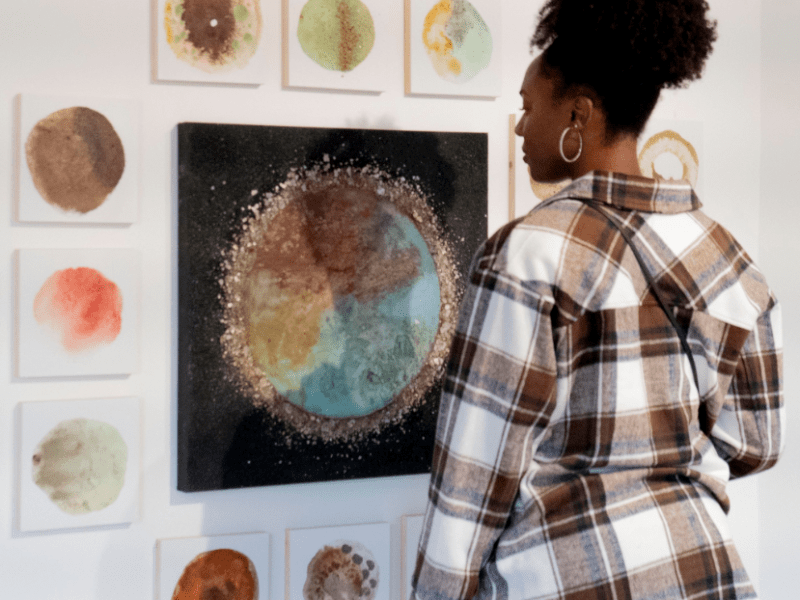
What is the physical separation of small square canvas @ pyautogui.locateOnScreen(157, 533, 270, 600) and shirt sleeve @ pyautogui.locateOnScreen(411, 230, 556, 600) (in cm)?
70

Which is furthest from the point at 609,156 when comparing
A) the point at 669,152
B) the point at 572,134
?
the point at 669,152

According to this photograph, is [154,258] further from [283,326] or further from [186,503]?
[186,503]

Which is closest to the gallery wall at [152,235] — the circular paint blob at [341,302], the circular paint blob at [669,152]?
the circular paint blob at [341,302]

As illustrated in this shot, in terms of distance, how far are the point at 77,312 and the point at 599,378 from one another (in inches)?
36.9

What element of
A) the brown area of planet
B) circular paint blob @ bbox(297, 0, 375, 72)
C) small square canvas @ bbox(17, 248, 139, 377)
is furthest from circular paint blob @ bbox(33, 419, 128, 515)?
circular paint blob @ bbox(297, 0, 375, 72)

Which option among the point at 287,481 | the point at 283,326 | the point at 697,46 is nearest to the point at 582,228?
the point at 697,46

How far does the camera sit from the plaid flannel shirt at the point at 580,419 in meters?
0.82

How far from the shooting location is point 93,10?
1.38 metres

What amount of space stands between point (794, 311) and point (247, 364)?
1.21 metres

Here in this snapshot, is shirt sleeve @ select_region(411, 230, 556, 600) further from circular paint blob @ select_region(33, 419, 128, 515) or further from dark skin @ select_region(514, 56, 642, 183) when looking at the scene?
circular paint blob @ select_region(33, 419, 128, 515)

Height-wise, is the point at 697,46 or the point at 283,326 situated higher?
the point at 697,46

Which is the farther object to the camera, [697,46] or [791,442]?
[791,442]

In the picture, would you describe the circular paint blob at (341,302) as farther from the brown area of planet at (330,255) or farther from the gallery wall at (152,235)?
the gallery wall at (152,235)

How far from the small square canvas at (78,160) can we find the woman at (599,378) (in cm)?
79
